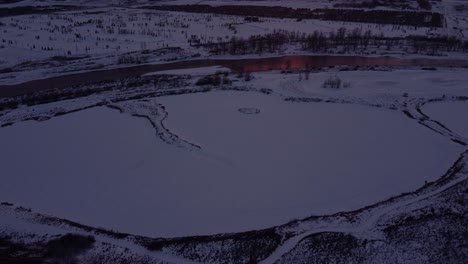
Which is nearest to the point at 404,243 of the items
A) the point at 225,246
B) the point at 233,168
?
the point at 225,246

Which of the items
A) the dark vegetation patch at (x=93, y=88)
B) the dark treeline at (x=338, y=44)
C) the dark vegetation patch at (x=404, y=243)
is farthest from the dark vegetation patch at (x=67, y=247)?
the dark treeline at (x=338, y=44)

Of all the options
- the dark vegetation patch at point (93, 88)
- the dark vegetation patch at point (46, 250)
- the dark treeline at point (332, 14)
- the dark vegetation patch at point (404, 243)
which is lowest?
the dark vegetation patch at point (46, 250)

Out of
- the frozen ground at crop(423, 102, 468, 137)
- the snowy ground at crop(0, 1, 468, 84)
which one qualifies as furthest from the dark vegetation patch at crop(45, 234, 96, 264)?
the snowy ground at crop(0, 1, 468, 84)

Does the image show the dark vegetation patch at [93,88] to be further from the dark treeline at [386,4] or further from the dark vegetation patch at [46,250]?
the dark treeline at [386,4]

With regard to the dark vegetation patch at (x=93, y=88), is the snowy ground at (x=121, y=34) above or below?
above

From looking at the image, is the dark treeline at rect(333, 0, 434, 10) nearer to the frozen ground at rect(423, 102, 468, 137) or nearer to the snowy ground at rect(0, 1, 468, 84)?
the snowy ground at rect(0, 1, 468, 84)

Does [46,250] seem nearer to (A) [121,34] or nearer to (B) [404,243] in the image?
(B) [404,243]

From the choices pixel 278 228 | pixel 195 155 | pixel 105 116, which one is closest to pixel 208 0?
pixel 105 116
